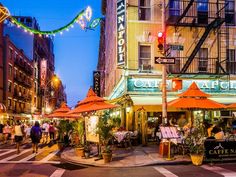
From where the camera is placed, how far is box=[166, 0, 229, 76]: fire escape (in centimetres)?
2569

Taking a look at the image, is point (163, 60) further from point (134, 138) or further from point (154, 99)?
point (134, 138)

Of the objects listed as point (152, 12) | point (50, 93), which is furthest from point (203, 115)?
point (50, 93)

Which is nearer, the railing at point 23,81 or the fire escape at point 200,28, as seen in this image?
the fire escape at point 200,28

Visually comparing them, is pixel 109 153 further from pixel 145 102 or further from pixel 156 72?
pixel 156 72

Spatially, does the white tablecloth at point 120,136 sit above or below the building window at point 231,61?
below

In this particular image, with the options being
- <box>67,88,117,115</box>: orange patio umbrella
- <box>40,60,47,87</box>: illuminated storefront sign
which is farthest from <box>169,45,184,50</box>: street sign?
<box>40,60,47,87</box>: illuminated storefront sign

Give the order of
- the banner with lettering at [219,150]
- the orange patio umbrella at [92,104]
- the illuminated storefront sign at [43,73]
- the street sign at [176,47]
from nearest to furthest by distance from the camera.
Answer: the banner with lettering at [219,150] < the orange patio umbrella at [92,104] < the street sign at [176,47] < the illuminated storefront sign at [43,73]

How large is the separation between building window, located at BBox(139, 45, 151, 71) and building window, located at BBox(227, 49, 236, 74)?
5313mm

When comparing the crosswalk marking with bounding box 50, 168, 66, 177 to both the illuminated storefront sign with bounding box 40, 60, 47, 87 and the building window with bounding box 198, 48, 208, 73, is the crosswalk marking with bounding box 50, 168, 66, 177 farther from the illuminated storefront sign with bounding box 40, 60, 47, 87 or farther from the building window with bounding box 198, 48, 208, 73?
the illuminated storefront sign with bounding box 40, 60, 47, 87

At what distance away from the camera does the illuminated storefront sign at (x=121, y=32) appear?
82.8 ft

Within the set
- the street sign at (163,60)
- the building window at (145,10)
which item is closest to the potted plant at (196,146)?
the street sign at (163,60)

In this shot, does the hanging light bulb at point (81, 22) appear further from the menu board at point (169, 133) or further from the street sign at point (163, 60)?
the menu board at point (169, 133)

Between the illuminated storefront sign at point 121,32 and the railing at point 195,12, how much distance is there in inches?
114

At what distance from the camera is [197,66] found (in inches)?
1040
